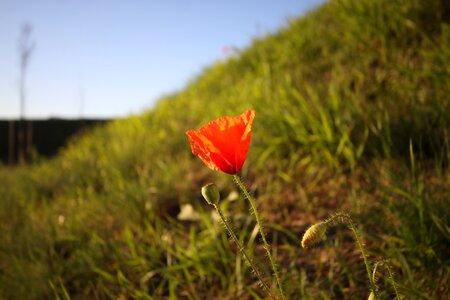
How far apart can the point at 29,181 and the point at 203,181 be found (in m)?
2.32

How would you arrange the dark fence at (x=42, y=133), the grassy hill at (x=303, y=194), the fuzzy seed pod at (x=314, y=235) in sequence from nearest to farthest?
the fuzzy seed pod at (x=314, y=235) → the grassy hill at (x=303, y=194) → the dark fence at (x=42, y=133)

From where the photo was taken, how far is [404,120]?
1.79 m

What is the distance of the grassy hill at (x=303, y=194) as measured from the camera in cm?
138

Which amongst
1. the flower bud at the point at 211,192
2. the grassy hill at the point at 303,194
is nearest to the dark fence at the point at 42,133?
the grassy hill at the point at 303,194

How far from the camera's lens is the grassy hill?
1375 mm

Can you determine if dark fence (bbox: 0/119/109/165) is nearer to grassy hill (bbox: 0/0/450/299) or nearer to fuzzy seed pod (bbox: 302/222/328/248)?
grassy hill (bbox: 0/0/450/299)

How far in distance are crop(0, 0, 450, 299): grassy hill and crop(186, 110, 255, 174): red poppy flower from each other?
61 cm

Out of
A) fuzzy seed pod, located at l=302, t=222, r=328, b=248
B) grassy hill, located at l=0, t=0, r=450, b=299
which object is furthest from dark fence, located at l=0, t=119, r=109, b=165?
fuzzy seed pod, located at l=302, t=222, r=328, b=248

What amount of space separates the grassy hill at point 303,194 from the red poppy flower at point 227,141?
24.1 inches

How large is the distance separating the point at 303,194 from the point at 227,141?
4.02 feet

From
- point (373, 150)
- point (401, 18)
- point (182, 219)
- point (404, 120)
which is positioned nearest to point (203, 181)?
point (182, 219)

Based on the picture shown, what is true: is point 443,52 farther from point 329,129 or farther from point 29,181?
point 29,181

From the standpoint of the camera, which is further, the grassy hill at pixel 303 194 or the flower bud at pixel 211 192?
the grassy hill at pixel 303 194

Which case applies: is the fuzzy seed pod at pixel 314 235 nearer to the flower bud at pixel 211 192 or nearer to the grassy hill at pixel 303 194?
the flower bud at pixel 211 192
